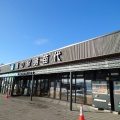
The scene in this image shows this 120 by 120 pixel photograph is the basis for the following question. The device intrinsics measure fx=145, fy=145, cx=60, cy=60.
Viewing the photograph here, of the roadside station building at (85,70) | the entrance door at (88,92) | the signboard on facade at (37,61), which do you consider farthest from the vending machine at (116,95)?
the signboard on facade at (37,61)

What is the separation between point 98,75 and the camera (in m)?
12.1

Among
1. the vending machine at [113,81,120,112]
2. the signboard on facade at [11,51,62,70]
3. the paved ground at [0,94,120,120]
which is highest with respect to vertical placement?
the signboard on facade at [11,51,62,70]

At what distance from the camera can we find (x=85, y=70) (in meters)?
10.8

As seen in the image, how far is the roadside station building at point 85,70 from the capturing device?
935cm

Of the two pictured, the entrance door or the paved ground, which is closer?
the paved ground

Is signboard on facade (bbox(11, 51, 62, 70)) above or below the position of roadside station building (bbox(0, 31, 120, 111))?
above

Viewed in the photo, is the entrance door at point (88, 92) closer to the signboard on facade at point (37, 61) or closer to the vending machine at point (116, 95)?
the vending machine at point (116, 95)

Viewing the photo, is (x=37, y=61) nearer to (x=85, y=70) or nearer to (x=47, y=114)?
(x=85, y=70)

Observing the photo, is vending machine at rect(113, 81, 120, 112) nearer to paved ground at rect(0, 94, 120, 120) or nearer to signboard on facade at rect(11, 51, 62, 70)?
paved ground at rect(0, 94, 120, 120)

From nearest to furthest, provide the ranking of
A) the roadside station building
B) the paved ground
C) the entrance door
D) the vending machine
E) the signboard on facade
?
the paved ground, the roadside station building, the vending machine, the entrance door, the signboard on facade

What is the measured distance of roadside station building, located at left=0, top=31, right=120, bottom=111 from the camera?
9.35 meters

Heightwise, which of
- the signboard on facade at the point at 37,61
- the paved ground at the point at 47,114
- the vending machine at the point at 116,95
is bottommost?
the paved ground at the point at 47,114

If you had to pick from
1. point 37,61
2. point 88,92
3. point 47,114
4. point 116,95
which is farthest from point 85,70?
point 37,61

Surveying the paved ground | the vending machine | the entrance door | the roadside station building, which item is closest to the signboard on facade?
the roadside station building
